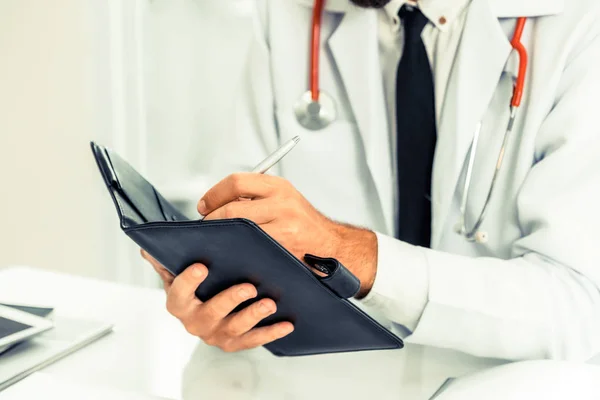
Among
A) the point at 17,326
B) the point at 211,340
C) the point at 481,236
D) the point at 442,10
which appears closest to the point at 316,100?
the point at 442,10

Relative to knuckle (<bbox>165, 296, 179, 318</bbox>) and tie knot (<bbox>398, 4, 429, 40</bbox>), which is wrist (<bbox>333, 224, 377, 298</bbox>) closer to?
knuckle (<bbox>165, 296, 179, 318</bbox>)

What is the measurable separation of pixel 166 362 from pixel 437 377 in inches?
11.7

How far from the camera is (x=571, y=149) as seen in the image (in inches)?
28.4

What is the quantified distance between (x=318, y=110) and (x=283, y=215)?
395 millimetres

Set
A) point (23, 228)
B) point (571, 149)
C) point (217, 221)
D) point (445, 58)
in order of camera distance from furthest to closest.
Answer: point (23, 228) → point (445, 58) → point (571, 149) → point (217, 221)

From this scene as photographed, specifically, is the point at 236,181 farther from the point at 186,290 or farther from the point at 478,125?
the point at 478,125

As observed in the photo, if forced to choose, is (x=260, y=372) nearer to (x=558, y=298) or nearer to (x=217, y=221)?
(x=217, y=221)

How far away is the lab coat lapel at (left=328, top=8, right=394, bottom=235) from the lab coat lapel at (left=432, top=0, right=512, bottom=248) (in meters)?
0.10

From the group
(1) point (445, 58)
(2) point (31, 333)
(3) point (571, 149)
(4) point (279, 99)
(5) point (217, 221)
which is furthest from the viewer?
(4) point (279, 99)

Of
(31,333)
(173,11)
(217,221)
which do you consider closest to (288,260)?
(217,221)

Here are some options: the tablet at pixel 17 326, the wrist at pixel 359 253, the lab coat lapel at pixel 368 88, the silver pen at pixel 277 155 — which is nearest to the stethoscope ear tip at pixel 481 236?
the lab coat lapel at pixel 368 88

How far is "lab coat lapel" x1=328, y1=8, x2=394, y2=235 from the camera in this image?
35.3 inches

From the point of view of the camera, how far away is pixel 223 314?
57 centimetres

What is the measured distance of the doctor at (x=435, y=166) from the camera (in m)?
0.64
